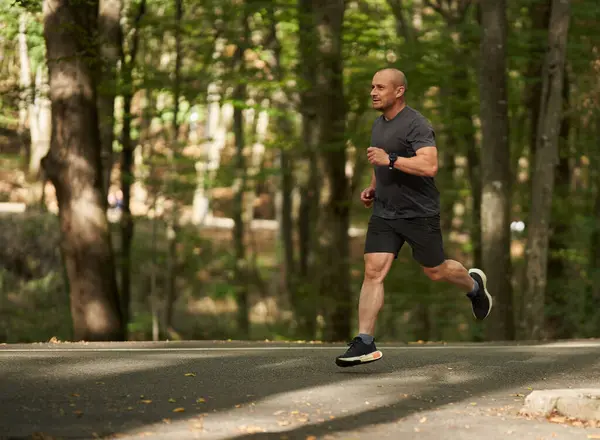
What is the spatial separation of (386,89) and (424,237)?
3.83 feet

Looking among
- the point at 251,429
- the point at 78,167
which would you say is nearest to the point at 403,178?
the point at 251,429

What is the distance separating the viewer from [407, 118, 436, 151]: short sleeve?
8.48 m

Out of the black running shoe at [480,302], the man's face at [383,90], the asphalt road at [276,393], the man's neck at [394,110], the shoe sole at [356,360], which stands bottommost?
the asphalt road at [276,393]

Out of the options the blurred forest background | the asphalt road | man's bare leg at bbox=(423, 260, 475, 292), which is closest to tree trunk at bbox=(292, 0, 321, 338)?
the blurred forest background

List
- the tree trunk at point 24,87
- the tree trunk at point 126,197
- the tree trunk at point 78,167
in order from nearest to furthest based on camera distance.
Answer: the tree trunk at point 78,167
the tree trunk at point 24,87
the tree trunk at point 126,197

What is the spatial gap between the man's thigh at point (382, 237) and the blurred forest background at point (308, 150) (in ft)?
25.3

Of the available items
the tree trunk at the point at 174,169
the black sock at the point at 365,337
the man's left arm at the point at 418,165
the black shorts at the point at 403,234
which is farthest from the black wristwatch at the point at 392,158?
the tree trunk at the point at 174,169

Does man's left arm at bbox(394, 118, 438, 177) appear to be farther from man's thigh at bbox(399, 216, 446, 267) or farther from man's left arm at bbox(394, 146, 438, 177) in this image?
man's thigh at bbox(399, 216, 446, 267)

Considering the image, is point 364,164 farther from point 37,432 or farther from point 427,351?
point 37,432

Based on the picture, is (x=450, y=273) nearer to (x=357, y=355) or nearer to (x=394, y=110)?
(x=357, y=355)

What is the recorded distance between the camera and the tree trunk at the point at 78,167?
1559 cm

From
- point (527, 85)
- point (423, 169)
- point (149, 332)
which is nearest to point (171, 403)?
point (423, 169)

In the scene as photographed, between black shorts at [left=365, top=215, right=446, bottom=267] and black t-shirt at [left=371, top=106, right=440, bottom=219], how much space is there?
0.18 feet

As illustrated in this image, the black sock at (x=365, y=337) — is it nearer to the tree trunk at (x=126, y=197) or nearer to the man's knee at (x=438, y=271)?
the man's knee at (x=438, y=271)
